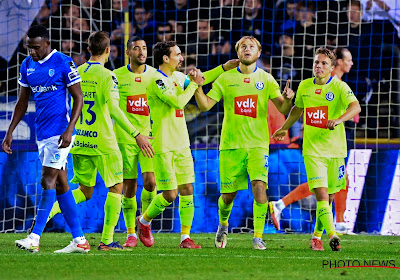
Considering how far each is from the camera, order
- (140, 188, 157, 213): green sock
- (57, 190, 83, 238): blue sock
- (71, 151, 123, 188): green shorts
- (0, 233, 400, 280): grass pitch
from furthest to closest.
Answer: (140, 188, 157, 213): green sock < (71, 151, 123, 188): green shorts < (57, 190, 83, 238): blue sock < (0, 233, 400, 280): grass pitch

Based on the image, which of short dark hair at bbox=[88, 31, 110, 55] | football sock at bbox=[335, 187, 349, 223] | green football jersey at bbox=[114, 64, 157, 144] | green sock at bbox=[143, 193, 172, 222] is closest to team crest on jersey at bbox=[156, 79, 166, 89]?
green football jersey at bbox=[114, 64, 157, 144]

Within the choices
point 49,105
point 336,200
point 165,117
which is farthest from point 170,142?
point 336,200

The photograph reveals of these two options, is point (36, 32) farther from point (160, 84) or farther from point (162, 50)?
point (162, 50)

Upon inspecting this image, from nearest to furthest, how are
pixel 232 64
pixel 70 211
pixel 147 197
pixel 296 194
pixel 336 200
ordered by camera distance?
1. pixel 70 211
2. pixel 232 64
3. pixel 147 197
4. pixel 336 200
5. pixel 296 194

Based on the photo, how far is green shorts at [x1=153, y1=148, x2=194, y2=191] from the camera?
8.73 m

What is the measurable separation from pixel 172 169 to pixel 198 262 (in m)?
1.83

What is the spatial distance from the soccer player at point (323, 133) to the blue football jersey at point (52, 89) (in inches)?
104

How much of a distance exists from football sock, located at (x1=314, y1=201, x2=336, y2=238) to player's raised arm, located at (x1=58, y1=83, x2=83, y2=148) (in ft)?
8.84

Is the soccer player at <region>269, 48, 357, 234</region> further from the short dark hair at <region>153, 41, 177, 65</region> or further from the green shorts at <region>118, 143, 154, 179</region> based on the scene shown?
the short dark hair at <region>153, 41, 177, 65</region>

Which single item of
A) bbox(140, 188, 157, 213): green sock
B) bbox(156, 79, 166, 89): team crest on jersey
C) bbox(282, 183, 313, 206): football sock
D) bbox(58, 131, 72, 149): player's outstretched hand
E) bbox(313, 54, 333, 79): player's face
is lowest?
bbox(282, 183, 313, 206): football sock

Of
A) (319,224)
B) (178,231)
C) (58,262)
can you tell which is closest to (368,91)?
(178,231)

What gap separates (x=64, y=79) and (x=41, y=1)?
5.83 meters

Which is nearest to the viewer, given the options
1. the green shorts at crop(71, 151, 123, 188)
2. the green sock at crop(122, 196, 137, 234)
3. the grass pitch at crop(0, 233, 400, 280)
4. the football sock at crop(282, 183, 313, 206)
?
the grass pitch at crop(0, 233, 400, 280)

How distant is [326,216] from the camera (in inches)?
338
